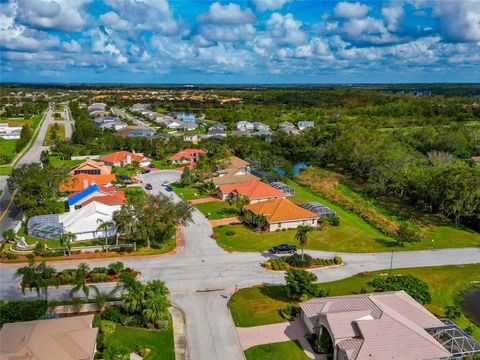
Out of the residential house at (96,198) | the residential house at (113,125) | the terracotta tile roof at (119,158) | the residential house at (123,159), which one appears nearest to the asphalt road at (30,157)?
the residential house at (96,198)

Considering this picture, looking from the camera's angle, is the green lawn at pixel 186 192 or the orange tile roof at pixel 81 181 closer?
the orange tile roof at pixel 81 181

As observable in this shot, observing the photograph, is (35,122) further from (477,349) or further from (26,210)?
(477,349)

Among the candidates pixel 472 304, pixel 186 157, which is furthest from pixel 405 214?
pixel 186 157

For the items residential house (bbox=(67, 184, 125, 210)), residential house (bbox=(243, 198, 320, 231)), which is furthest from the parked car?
residential house (bbox=(67, 184, 125, 210))

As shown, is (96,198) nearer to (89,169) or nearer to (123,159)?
(89,169)

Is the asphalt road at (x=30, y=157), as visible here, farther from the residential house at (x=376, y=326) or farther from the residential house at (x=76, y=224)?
the residential house at (x=376, y=326)
